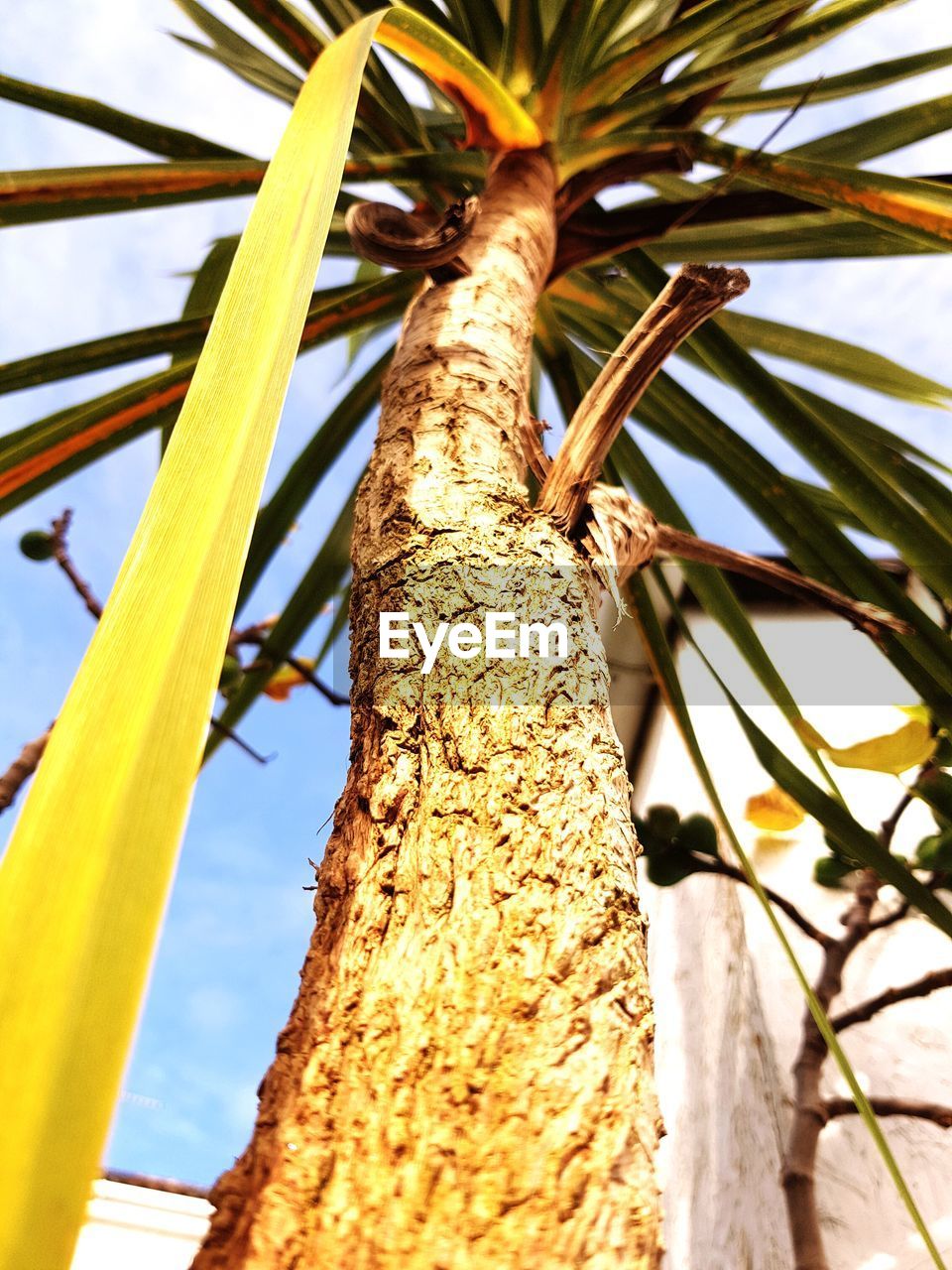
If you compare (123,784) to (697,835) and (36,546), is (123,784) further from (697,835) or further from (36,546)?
(36,546)

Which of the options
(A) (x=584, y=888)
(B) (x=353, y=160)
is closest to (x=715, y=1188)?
(A) (x=584, y=888)

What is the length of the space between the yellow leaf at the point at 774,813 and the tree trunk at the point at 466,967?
32.6 inches

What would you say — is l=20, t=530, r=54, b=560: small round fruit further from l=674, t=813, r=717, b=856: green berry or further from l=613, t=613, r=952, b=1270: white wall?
l=613, t=613, r=952, b=1270: white wall

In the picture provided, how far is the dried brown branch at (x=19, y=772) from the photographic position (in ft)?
2.66

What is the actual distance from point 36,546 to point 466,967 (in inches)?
40.3

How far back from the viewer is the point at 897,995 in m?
0.88

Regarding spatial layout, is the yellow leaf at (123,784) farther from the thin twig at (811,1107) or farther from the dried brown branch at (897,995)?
the dried brown branch at (897,995)

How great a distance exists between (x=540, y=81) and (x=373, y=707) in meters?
0.71

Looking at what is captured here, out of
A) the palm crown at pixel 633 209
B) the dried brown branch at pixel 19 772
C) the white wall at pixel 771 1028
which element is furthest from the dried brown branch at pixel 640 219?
the white wall at pixel 771 1028

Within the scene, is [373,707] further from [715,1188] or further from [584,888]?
[715,1188]

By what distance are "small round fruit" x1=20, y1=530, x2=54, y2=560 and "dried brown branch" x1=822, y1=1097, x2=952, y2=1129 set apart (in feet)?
3.58

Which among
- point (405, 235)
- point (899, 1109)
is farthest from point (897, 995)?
point (405, 235)

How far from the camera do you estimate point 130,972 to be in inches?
6.0

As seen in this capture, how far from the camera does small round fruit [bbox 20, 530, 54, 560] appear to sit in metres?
1.09
